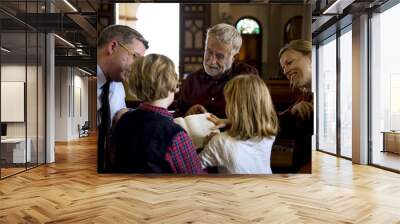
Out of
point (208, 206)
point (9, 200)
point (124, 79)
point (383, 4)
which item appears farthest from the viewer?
point (383, 4)

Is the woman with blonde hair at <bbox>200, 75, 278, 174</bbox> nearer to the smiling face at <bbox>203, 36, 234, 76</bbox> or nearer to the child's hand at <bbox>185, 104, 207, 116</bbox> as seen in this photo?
the smiling face at <bbox>203, 36, 234, 76</bbox>

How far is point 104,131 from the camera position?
575cm

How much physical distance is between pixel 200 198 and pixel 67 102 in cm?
1162

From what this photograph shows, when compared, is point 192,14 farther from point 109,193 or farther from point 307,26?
point 109,193

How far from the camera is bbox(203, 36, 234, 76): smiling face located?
18.9 ft

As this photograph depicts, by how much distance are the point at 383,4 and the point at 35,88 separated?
619 centimetres

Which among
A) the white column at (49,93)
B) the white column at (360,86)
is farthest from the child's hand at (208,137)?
the white column at (49,93)

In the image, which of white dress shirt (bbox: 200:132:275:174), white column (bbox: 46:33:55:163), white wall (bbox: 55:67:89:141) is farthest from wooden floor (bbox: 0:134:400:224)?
white wall (bbox: 55:67:89:141)

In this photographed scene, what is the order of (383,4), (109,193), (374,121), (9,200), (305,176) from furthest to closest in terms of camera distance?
(374,121), (383,4), (305,176), (109,193), (9,200)

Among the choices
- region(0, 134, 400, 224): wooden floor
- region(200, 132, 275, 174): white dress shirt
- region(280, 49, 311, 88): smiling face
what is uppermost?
region(280, 49, 311, 88): smiling face

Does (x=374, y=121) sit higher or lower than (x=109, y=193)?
higher

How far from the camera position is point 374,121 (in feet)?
25.4

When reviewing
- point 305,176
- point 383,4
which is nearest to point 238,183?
point 305,176

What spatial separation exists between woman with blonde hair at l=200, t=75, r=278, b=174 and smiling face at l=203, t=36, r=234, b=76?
23 cm
